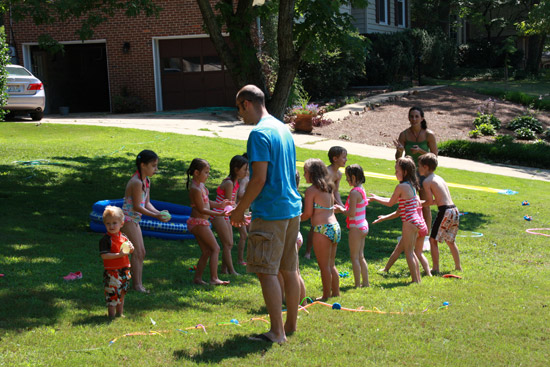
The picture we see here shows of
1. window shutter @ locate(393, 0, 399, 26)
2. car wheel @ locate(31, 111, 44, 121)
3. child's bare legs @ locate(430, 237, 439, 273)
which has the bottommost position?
child's bare legs @ locate(430, 237, 439, 273)

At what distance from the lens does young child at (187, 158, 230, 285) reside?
5.88 meters

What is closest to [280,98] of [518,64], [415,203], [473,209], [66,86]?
[415,203]

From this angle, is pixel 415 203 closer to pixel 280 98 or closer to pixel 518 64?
pixel 280 98

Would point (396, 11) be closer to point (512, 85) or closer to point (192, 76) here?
point (512, 85)

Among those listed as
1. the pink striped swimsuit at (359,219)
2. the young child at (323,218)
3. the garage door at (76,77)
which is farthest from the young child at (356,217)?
the garage door at (76,77)

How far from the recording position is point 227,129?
58.8ft

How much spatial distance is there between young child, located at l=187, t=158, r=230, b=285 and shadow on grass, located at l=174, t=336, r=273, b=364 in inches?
65.6

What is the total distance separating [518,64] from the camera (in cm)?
3772

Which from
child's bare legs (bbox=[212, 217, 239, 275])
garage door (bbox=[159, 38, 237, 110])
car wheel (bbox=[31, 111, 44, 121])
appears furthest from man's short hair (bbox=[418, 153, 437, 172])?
garage door (bbox=[159, 38, 237, 110])

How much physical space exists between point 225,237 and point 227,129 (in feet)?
38.7

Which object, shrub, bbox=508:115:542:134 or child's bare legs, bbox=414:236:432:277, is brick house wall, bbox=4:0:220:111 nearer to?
shrub, bbox=508:115:542:134

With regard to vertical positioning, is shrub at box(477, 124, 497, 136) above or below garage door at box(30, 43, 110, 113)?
below

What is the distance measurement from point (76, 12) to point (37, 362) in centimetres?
739

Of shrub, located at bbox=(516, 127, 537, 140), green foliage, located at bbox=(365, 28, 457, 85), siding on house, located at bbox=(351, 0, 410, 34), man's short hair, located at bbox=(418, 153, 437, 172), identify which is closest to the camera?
man's short hair, located at bbox=(418, 153, 437, 172)
